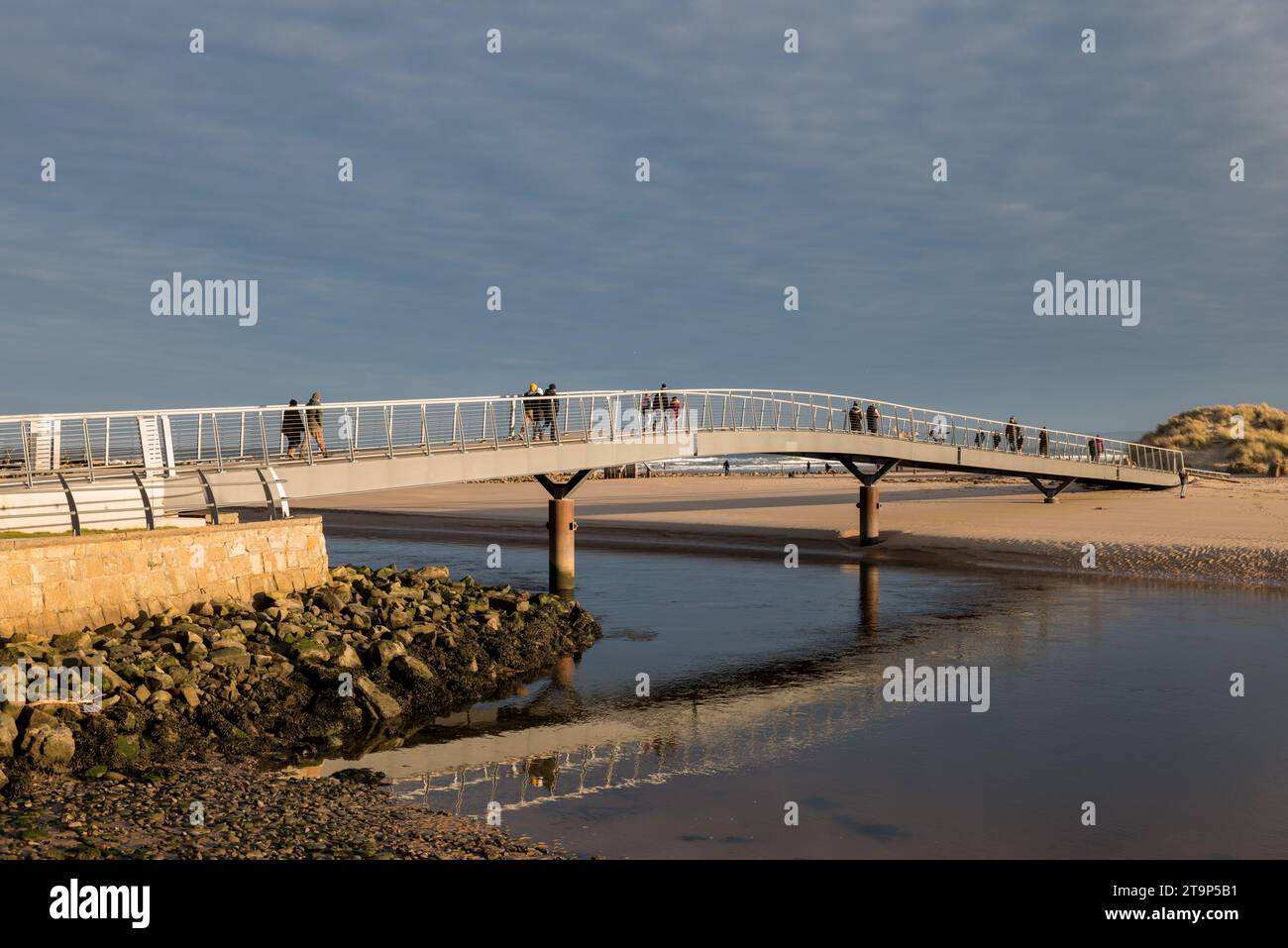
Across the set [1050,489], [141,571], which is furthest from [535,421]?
[1050,489]

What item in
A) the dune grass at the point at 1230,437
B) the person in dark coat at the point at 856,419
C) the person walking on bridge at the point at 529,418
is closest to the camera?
the person walking on bridge at the point at 529,418

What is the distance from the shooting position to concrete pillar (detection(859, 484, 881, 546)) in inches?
1545

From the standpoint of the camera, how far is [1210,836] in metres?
11.1

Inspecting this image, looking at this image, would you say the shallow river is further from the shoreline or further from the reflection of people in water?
the shoreline

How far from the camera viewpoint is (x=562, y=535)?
29266mm

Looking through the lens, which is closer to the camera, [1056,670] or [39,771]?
[39,771]

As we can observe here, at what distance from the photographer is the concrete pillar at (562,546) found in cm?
2895

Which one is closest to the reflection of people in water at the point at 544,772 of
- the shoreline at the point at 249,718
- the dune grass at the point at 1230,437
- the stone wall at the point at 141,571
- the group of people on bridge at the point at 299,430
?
the shoreline at the point at 249,718

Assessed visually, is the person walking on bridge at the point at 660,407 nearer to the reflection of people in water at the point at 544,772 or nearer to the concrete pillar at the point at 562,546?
the concrete pillar at the point at 562,546

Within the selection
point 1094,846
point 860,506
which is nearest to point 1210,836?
point 1094,846

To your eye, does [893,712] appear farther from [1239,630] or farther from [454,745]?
[1239,630]

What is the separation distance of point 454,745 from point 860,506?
27361 mm

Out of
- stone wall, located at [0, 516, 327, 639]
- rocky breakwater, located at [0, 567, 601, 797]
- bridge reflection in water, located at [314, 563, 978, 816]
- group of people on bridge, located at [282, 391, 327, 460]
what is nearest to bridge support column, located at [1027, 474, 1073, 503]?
bridge reflection in water, located at [314, 563, 978, 816]

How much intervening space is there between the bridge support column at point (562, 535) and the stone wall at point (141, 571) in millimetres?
9123
